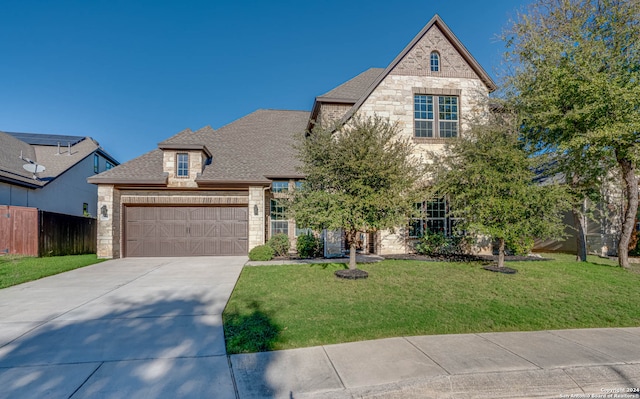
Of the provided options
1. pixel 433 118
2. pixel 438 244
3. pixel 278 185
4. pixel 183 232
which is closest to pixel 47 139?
pixel 183 232

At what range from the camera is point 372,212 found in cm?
807

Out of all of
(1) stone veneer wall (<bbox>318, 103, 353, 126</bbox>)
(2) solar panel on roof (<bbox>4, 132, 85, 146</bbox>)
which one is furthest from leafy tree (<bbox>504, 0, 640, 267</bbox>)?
(2) solar panel on roof (<bbox>4, 132, 85, 146</bbox>)

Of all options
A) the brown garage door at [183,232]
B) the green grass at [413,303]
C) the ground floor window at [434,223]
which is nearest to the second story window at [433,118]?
the ground floor window at [434,223]

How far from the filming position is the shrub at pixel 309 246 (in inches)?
500

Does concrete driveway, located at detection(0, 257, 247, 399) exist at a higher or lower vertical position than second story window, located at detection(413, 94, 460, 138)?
lower

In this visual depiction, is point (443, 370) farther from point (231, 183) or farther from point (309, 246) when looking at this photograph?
point (231, 183)

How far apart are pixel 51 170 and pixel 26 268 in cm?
1226

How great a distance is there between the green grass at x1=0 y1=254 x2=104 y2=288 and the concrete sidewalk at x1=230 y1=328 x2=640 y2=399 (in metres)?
8.26

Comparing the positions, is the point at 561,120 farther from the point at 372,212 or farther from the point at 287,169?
the point at 287,169

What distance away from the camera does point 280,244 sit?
1280 centimetres

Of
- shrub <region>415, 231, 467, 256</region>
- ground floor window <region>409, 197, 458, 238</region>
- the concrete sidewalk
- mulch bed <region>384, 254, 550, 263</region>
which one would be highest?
ground floor window <region>409, 197, 458, 238</region>

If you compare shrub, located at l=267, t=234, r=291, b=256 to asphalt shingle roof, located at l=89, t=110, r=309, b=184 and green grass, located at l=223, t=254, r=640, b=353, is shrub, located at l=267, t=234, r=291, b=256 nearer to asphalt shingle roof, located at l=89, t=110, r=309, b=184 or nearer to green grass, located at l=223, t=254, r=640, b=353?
asphalt shingle roof, located at l=89, t=110, r=309, b=184

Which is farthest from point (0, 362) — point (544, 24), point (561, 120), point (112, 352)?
point (544, 24)

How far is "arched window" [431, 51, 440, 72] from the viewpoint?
528 inches
